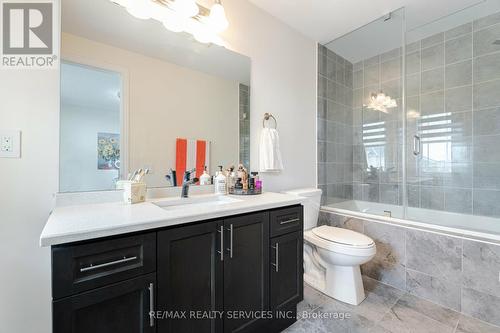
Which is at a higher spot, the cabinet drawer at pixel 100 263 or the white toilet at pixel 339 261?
the cabinet drawer at pixel 100 263

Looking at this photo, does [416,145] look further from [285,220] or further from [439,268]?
[285,220]

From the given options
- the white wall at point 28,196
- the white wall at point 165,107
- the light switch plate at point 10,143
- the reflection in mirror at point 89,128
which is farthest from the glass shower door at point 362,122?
the light switch plate at point 10,143

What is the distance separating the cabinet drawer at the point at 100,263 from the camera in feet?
2.42

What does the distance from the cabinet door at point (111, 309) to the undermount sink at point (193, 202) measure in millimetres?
457

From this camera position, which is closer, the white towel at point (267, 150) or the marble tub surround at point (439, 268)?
the marble tub surround at point (439, 268)

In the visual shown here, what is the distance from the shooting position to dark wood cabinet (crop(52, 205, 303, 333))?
78 cm

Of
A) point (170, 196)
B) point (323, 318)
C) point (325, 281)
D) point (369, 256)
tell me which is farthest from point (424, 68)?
point (170, 196)

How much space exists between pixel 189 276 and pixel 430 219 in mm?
2565

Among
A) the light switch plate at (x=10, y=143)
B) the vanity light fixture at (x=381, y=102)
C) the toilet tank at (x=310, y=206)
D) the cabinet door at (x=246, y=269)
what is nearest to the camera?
the light switch plate at (x=10, y=143)

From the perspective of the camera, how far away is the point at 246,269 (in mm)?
1229

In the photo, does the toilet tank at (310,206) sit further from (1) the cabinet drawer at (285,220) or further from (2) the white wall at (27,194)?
(2) the white wall at (27,194)

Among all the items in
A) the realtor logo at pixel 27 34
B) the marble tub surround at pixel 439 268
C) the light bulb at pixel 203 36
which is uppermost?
the light bulb at pixel 203 36

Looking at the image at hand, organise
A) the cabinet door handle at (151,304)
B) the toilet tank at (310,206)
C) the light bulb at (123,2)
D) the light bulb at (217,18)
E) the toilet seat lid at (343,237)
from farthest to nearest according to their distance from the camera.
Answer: the toilet tank at (310,206)
the toilet seat lid at (343,237)
the light bulb at (217,18)
the light bulb at (123,2)
the cabinet door handle at (151,304)

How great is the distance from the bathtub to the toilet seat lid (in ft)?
1.31
